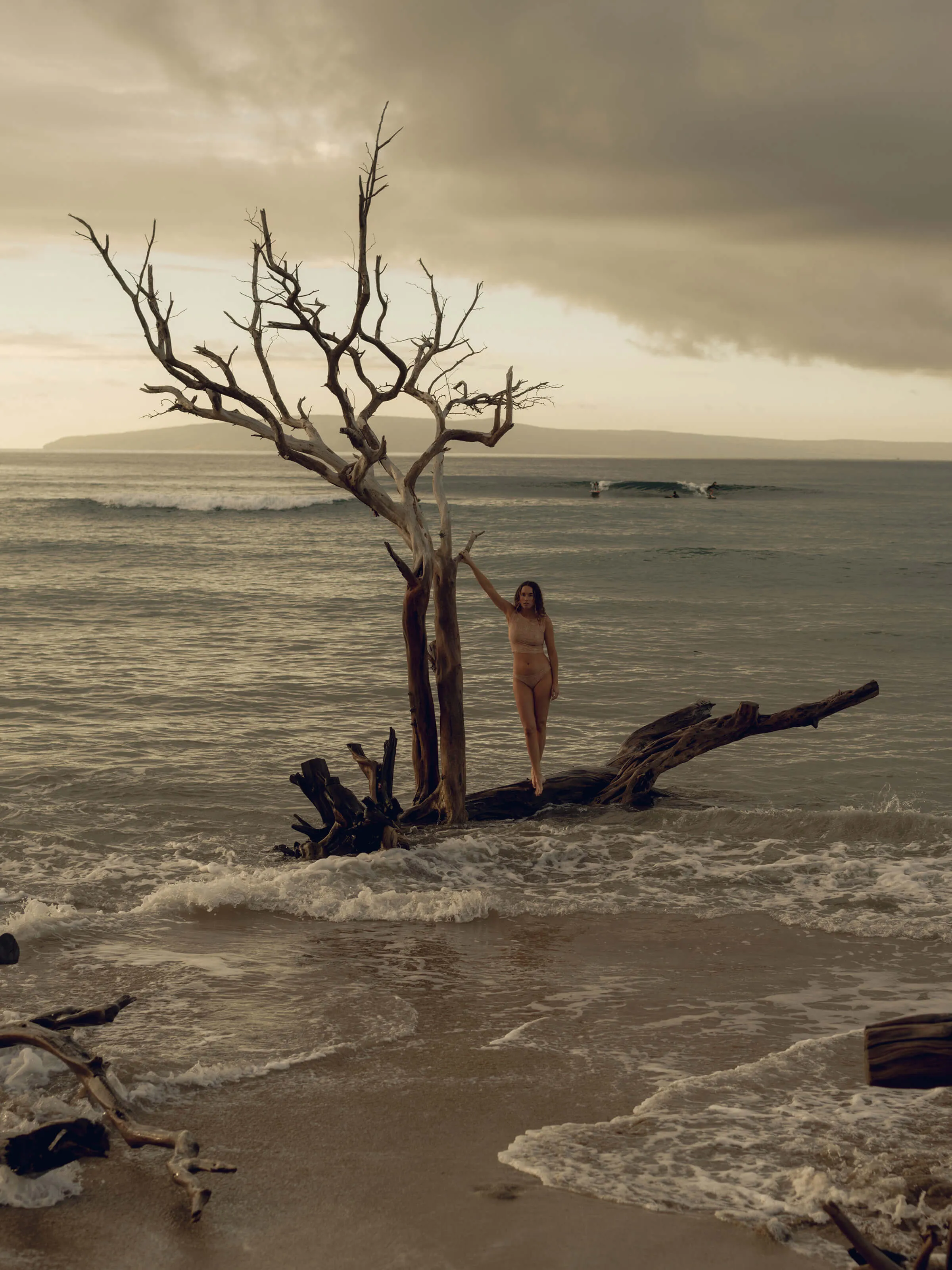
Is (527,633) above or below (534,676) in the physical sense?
above

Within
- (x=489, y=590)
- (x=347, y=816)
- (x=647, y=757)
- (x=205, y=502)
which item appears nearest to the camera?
(x=347, y=816)

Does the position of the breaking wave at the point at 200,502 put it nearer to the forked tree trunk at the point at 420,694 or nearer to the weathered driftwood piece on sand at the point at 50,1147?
the forked tree trunk at the point at 420,694

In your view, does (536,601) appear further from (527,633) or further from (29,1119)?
(29,1119)

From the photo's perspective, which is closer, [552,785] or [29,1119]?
[29,1119]

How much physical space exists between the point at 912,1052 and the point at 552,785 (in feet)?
25.0

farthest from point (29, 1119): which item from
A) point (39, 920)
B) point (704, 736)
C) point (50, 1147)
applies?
point (704, 736)

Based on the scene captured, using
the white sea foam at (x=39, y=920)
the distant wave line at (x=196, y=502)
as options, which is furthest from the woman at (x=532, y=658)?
the distant wave line at (x=196, y=502)

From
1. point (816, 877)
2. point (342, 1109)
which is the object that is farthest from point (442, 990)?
point (816, 877)

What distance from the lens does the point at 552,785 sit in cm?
1120

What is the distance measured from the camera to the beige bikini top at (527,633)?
1020 cm

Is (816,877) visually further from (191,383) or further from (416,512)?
(191,383)

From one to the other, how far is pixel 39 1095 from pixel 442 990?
2428 millimetres

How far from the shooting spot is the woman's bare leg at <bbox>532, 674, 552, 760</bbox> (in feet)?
34.1

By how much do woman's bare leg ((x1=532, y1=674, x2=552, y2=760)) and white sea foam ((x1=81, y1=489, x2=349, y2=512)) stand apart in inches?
2406
